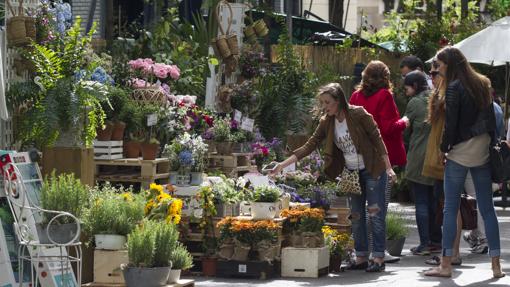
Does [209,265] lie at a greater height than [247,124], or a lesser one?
lesser

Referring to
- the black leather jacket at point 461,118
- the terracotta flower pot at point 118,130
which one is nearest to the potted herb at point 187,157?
the terracotta flower pot at point 118,130

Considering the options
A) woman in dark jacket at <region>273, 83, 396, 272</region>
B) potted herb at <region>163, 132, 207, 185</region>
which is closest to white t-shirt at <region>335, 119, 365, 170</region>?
woman in dark jacket at <region>273, 83, 396, 272</region>

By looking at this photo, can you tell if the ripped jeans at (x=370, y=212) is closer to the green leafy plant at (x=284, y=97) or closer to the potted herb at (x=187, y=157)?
the potted herb at (x=187, y=157)

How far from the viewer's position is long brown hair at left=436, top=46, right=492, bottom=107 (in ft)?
35.4

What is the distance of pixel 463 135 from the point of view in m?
10.8

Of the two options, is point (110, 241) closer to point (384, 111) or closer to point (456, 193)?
point (456, 193)

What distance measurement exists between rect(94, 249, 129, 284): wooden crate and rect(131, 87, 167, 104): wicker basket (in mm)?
3095

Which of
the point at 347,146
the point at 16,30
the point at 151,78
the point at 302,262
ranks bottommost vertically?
the point at 302,262

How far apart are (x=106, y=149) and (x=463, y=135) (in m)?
3.44

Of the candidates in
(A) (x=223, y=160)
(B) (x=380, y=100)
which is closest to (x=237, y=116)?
(A) (x=223, y=160)

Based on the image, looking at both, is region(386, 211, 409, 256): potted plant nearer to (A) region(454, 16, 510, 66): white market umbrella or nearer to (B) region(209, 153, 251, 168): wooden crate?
(B) region(209, 153, 251, 168): wooden crate

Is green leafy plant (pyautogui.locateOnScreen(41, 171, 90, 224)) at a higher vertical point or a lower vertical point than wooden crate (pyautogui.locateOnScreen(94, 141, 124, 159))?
lower

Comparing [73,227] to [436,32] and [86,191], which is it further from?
[436,32]

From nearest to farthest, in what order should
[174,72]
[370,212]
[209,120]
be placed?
[370,212] < [174,72] < [209,120]
